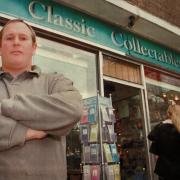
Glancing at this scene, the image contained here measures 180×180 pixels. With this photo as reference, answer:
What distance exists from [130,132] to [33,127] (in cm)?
476

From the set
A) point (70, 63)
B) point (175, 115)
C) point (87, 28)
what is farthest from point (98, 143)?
point (87, 28)

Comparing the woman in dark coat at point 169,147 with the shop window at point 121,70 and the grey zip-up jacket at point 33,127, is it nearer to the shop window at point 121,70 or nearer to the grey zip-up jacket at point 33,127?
the shop window at point 121,70

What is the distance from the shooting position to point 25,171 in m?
1.59

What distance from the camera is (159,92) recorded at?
22.2ft

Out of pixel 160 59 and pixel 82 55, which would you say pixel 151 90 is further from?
pixel 82 55

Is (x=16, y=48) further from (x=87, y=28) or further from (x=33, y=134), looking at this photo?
(x=87, y=28)

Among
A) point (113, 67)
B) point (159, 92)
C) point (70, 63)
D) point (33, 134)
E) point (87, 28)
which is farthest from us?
point (159, 92)

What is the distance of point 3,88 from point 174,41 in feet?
18.7

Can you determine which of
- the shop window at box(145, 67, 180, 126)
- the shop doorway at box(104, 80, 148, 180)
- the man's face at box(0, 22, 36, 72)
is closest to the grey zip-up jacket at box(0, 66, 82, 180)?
the man's face at box(0, 22, 36, 72)

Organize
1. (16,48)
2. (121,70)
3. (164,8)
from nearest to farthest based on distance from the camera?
(16,48)
(121,70)
(164,8)

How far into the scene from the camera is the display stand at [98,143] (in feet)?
14.3

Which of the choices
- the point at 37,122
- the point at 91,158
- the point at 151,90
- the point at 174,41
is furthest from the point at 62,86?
the point at 174,41

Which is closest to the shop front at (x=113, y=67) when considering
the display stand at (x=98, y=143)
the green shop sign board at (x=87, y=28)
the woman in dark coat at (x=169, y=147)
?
the green shop sign board at (x=87, y=28)

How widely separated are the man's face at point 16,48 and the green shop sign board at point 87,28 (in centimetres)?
247
